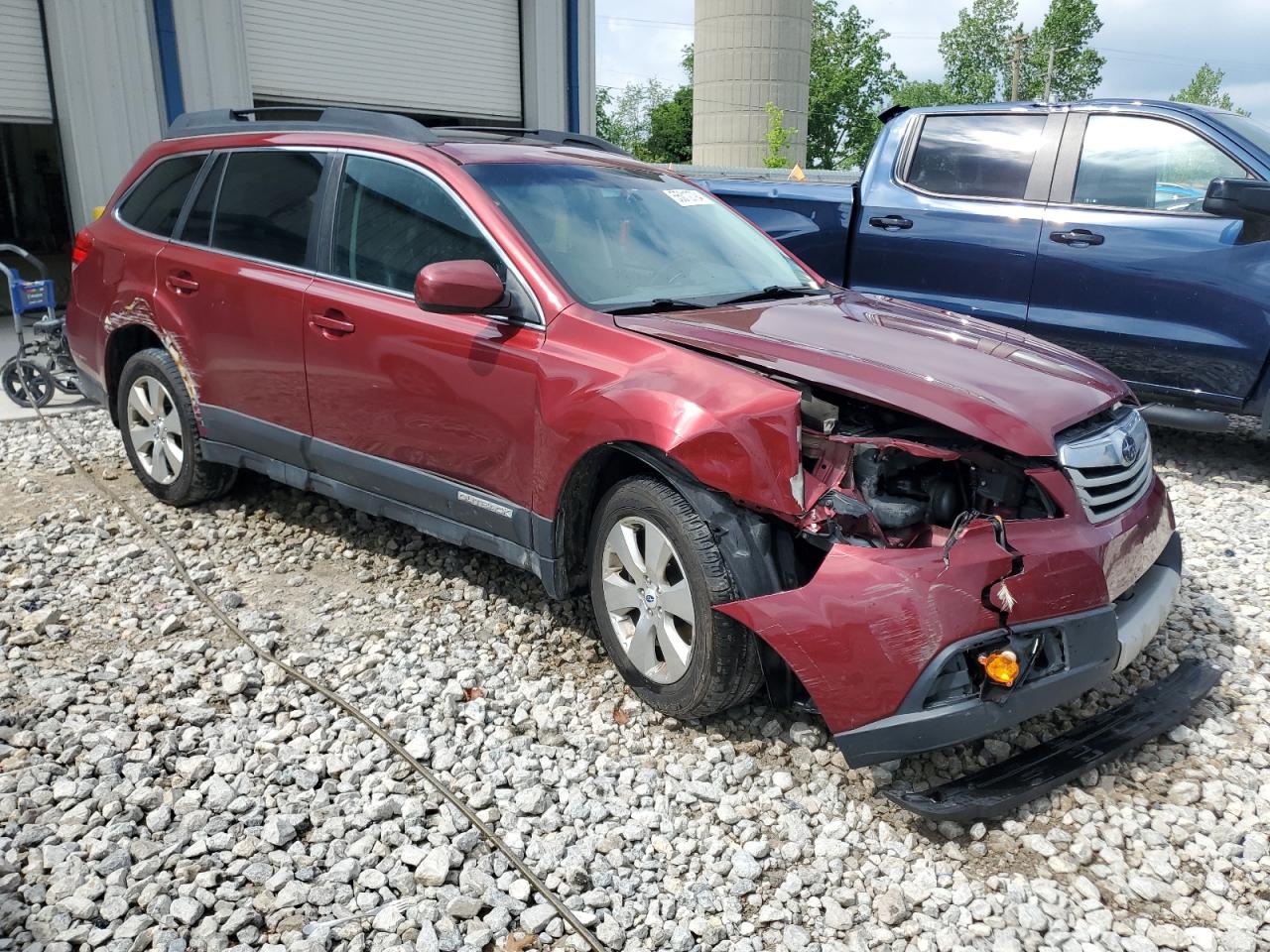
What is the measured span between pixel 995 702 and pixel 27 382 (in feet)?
22.7

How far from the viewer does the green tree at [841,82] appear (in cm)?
7494

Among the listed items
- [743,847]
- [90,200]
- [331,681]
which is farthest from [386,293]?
[90,200]

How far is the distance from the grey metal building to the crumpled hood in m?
9.30

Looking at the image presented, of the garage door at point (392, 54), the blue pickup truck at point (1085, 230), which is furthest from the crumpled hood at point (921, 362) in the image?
the garage door at point (392, 54)

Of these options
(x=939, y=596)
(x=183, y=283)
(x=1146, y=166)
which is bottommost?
(x=939, y=596)

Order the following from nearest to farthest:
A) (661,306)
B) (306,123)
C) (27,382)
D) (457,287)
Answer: (457,287) → (661,306) → (306,123) → (27,382)

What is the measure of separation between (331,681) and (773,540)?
1676mm

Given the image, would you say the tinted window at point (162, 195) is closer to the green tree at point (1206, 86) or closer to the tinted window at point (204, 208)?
the tinted window at point (204, 208)

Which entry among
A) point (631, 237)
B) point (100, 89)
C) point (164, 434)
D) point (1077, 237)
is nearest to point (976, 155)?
point (1077, 237)

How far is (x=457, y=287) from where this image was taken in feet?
10.9

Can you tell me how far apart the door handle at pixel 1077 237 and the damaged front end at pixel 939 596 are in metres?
3.29

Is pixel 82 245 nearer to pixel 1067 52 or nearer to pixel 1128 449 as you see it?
pixel 1128 449

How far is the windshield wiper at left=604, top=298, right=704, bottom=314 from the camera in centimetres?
349

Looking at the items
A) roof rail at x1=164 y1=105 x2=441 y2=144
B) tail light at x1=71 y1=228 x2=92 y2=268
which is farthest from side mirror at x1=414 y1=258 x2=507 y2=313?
tail light at x1=71 y1=228 x2=92 y2=268
